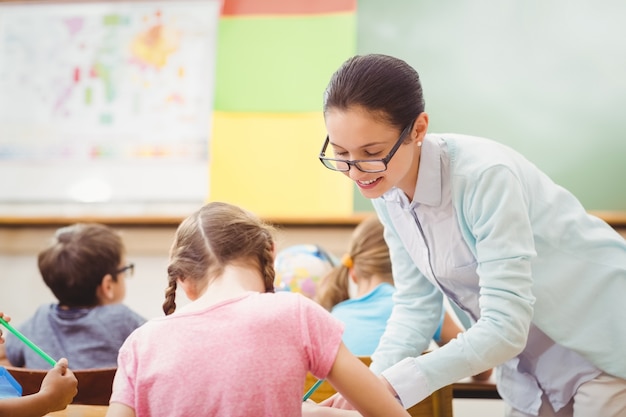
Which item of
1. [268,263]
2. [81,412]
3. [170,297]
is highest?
[268,263]

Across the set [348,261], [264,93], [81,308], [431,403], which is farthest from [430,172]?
[264,93]

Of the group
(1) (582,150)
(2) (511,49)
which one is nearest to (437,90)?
(2) (511,49)

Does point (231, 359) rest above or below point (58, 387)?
above

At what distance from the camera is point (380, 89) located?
1.31m

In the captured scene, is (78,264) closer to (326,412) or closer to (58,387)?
(58,387)

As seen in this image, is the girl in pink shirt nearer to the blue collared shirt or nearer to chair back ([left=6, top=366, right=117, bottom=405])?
the blue collared shirt

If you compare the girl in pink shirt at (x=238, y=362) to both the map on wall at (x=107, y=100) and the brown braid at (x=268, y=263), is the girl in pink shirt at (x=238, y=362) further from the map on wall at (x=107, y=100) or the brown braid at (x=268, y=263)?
the map on wall at (x=107, y=100)

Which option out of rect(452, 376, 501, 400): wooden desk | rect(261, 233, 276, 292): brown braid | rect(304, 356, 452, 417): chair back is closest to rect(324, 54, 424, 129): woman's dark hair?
rect(261, 233, 276, 292): brown braid

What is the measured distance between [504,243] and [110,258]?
155 centimetres

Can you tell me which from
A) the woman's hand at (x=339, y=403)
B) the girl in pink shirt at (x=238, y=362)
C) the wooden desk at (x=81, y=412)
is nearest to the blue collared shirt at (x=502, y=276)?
the woman's hand at (x=339, y=403)

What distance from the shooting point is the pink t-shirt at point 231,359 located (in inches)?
41.6

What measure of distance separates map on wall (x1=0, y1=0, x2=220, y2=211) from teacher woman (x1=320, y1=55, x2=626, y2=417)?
189cm

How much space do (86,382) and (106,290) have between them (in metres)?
0.88

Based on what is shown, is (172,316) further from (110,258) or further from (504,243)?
(110,258)
